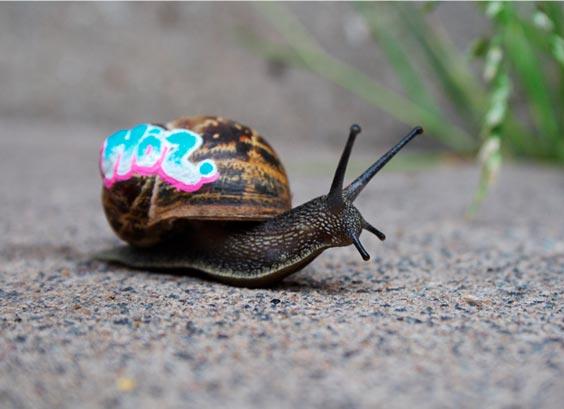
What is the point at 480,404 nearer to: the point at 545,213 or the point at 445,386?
the point at 445,386

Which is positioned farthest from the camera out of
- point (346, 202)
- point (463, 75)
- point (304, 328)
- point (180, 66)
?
point (180, 66)

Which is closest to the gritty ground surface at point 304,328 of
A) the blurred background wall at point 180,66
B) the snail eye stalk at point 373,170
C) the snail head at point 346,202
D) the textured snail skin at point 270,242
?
the textured snail skin at point 270,242

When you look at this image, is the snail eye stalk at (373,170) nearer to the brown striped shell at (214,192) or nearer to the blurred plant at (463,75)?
the brown striped shell at (214,192)

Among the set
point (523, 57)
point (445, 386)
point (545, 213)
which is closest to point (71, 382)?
point (445, 386)

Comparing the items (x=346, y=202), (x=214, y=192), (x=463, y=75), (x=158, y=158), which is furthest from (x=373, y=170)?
(x=463, y=75)

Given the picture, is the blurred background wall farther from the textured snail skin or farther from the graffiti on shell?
the textured snail skin

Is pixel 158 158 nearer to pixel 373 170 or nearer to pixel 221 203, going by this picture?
pixel 221 203

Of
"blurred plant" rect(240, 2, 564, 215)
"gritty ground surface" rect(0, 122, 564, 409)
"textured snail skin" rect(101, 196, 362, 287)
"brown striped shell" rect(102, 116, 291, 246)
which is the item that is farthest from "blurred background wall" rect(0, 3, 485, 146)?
"textured snail skin" rect(101, 196, 362, 287)
